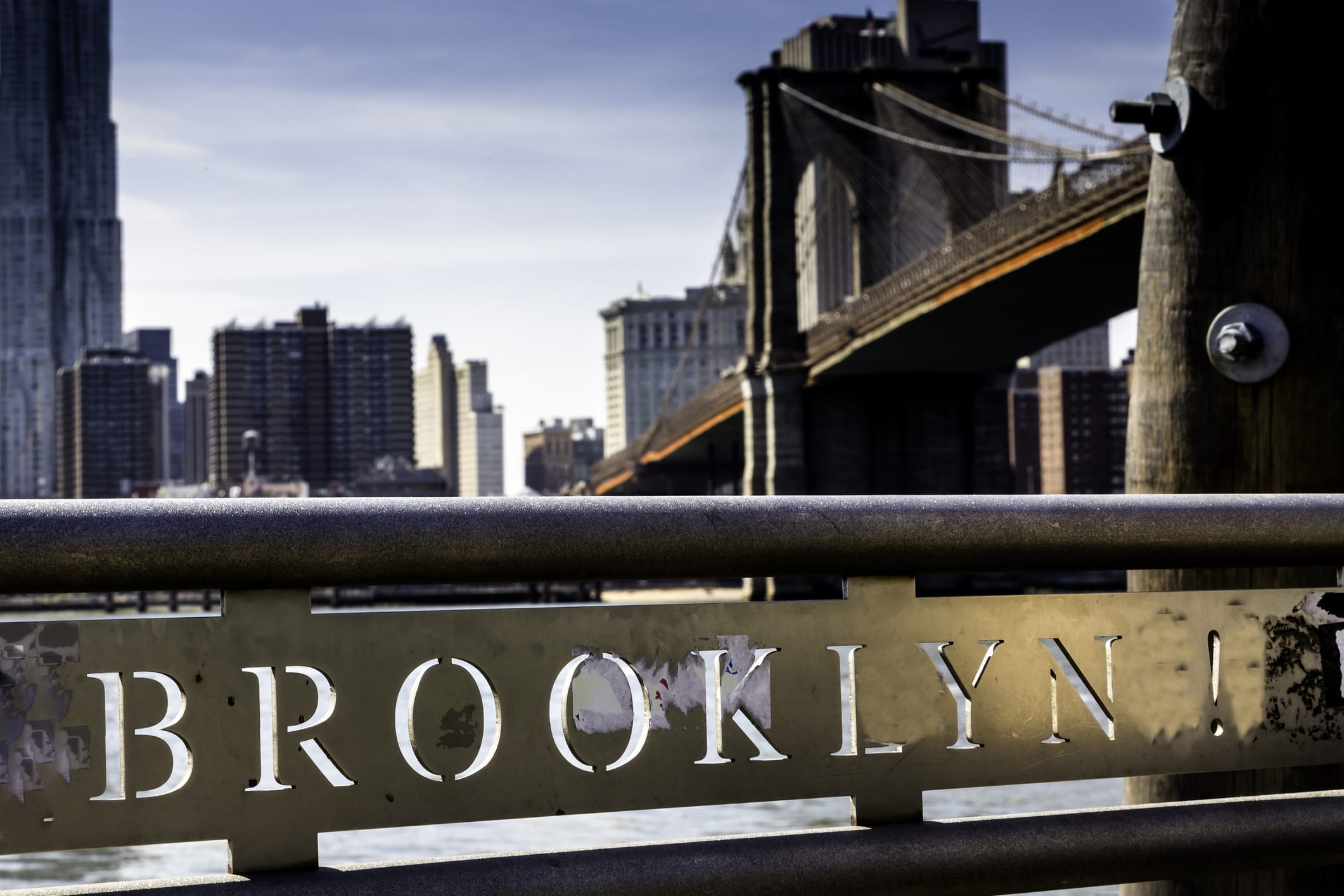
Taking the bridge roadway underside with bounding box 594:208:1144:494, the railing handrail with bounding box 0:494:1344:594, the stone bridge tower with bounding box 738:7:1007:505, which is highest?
the stone bridge tower with bounding box 738:7:1007:505

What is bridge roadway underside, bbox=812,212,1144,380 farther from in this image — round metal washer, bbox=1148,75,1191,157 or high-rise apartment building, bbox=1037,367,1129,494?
high-rise apartment building, bbox=1037,367,1129,494

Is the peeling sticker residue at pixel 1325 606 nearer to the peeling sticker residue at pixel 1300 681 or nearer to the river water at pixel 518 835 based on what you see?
the peeling sticker residue at pixel 1300 681

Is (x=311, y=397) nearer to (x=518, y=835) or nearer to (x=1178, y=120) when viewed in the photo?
(x=518, y=835)

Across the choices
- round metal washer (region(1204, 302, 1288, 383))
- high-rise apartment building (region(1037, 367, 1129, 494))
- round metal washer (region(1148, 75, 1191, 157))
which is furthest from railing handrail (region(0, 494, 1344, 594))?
high-rise apartment building (region(1037, 367, 1129, 494))


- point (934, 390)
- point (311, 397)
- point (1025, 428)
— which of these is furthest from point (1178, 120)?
point (311, 397)

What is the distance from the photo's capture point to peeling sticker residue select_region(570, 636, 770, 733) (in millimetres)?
2029

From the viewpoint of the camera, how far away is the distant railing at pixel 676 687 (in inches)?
74.1

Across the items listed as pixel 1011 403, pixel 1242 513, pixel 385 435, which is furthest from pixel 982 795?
pixel 385 435

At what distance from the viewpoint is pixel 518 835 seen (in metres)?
14.9

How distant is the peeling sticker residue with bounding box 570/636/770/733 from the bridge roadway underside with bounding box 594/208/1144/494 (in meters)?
35.3

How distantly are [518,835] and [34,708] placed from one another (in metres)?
13.4

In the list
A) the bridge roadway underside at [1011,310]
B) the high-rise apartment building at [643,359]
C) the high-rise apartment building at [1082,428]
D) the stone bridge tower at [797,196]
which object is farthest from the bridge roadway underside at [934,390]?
the high-rise apartment building at [643,359]

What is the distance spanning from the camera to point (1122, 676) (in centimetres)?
227

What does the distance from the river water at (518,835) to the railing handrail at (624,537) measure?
1083 cm
